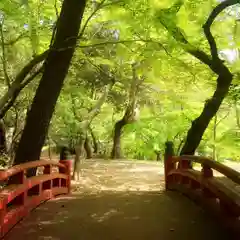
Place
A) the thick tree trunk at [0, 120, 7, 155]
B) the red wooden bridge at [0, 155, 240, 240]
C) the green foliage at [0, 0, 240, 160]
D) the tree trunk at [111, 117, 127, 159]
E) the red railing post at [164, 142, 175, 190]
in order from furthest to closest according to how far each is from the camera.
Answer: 1. the tree trunk at [111, 117, 127, 159]
2. the thick tree trunk at [0, 120, 7, 155]
3. the red railing post at [164, 142, 175, 190]
4. the green foliage at [0, 0, 240, 160]
5. the red wooden bridge at [0, 155, 240, 240]

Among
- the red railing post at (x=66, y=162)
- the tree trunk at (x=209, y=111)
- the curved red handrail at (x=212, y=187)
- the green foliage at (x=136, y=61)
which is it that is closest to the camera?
the curved red handrail at (x=212, y=187)

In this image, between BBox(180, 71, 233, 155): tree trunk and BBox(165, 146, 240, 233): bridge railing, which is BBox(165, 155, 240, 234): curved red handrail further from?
BBox(180, 71, 233, 155): tree trunk

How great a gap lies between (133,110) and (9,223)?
51.5ft

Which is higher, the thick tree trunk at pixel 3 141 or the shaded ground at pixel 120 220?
the thick tree trunk at pixel 3 141

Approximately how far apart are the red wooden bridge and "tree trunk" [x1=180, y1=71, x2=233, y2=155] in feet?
3.34

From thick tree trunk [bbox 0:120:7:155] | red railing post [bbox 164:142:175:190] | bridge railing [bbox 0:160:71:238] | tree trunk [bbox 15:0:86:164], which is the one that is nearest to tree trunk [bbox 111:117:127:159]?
thick tree trunk [bbox 0:120:7:155]

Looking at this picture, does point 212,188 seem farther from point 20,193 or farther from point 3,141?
point 3,141

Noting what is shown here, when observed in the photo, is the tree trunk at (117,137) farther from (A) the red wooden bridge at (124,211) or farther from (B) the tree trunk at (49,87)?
(B) the tree trunk at (49,87)

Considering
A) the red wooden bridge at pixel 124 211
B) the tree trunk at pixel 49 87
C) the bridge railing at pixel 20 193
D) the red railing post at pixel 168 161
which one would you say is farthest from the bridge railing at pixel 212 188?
the tree trunk at pixel 49 87

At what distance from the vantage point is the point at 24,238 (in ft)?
14.2

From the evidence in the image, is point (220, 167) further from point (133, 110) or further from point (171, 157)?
point (133, 110)

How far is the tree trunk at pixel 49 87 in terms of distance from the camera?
6.70m

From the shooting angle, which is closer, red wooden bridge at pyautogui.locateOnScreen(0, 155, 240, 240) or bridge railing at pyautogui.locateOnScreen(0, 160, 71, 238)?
bridge railing at pyautogui.locateOnScreen(0, 160, 71, 238)

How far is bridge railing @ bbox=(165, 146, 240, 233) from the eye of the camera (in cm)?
433
